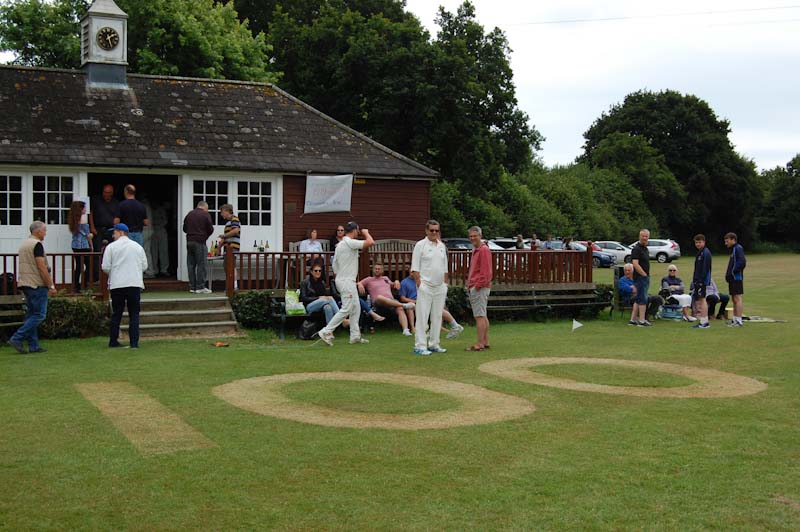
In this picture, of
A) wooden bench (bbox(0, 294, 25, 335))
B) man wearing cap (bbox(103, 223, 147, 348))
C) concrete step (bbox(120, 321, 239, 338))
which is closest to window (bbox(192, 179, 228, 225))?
concrete step (bbox(120, 321, 239, 338))

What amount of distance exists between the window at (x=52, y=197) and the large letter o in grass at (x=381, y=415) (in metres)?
9.65

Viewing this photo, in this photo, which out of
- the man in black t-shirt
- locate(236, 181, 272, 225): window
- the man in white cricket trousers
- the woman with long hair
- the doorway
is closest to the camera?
the man in white cricket trousers

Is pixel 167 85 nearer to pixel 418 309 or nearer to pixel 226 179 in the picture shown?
pixel 226 179

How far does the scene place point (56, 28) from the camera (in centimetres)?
3381

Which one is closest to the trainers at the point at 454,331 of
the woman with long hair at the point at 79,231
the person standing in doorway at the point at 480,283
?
the person standing in doorway at the point at 480,283

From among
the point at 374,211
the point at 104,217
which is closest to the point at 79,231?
the point at 104,217

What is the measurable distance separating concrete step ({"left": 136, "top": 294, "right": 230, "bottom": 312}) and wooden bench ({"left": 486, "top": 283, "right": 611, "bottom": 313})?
17.1 ft

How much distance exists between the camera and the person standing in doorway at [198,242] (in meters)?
17.0

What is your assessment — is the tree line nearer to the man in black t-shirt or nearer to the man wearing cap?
the man in black t-shirt

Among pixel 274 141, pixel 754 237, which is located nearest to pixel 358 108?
pixel 274 141

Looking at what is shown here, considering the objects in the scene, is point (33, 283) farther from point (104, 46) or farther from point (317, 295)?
point (104, 46)

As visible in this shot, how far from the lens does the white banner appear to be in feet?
67.7

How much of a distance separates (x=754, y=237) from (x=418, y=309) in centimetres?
6600

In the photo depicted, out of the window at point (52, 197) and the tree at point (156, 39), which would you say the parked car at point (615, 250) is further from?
the window at point (52, 197)
